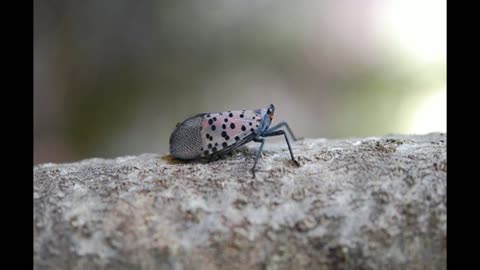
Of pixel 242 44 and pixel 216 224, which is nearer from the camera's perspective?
pixel 216 224

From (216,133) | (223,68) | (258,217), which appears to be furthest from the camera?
(223,68)

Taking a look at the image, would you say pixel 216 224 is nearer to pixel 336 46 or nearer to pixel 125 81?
pixel 125 81

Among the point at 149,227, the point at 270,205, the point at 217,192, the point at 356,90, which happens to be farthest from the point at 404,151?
the point at 356,90

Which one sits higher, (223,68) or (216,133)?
(223,68)

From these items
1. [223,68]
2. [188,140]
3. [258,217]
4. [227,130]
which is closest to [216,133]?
[227,130]

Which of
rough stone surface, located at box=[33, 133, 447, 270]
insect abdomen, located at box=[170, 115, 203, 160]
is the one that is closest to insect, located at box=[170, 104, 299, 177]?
insect abdomen, located at box=[170, 115, 203, 160]

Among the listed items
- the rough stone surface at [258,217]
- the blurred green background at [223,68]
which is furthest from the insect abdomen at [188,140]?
the blurred green background at [223,68]

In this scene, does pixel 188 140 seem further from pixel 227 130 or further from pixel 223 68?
pixel 223 68
